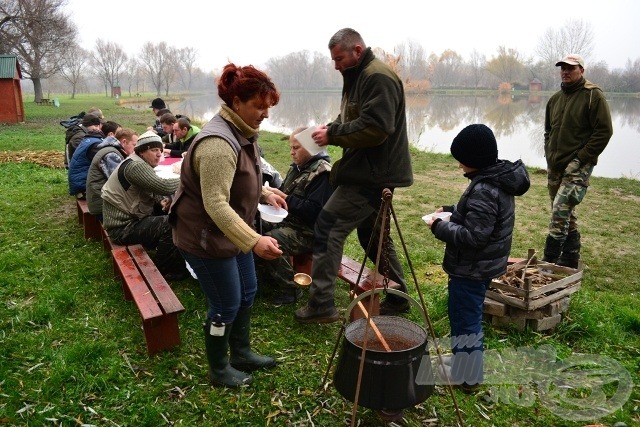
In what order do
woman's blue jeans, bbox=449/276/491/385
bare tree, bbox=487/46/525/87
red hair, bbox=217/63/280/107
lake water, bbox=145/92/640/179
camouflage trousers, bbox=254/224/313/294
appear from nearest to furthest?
red hair, bbox=217/63/280/107
woman's blue jeans, bbox=449/276/491/385
camouflage trousers, bbox=254/224/313/294
lake water, bbox=145/92/640/179
bare tree, bbox=487/46/525/87

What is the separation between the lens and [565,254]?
5191mm

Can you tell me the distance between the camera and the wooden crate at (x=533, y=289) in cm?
360

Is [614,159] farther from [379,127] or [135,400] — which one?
[135,400]

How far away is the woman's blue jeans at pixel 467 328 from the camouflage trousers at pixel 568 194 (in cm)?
236

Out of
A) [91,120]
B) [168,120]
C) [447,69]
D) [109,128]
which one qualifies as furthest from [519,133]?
[447,69]

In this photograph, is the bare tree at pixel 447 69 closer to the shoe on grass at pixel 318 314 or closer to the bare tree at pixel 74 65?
the bare tree at pixel 74 65

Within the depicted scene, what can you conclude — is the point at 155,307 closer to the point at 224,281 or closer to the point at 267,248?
the point at 224,281

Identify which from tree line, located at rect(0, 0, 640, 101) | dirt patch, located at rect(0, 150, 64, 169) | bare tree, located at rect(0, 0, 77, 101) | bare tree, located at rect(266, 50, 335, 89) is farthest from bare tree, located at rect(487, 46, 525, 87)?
dirt patch, located at rect(0, 150, 64, 169)

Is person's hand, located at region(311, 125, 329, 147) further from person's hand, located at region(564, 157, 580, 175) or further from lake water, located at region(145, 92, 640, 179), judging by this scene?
lake water, located at region(145, 92, 640, 179)

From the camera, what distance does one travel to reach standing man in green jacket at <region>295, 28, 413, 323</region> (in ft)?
10.9

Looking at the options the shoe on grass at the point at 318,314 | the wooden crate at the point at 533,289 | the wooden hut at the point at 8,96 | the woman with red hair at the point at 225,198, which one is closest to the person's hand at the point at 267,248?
the woman with red hair at the point at 225,198

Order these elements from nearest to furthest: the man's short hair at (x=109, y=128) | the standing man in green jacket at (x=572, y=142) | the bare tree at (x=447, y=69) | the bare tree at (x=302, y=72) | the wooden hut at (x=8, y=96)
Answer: the standing man in green jacket at (x=572, y=142) → the man's short hair at (x=109, y=128) → the wooden hut at (x=8, y=96) → the bare tree at (x=447, y=69) → the bare tree at (x=302, y=72)

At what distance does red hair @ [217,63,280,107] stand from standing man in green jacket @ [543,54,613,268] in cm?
352

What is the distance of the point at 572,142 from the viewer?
482 cm
